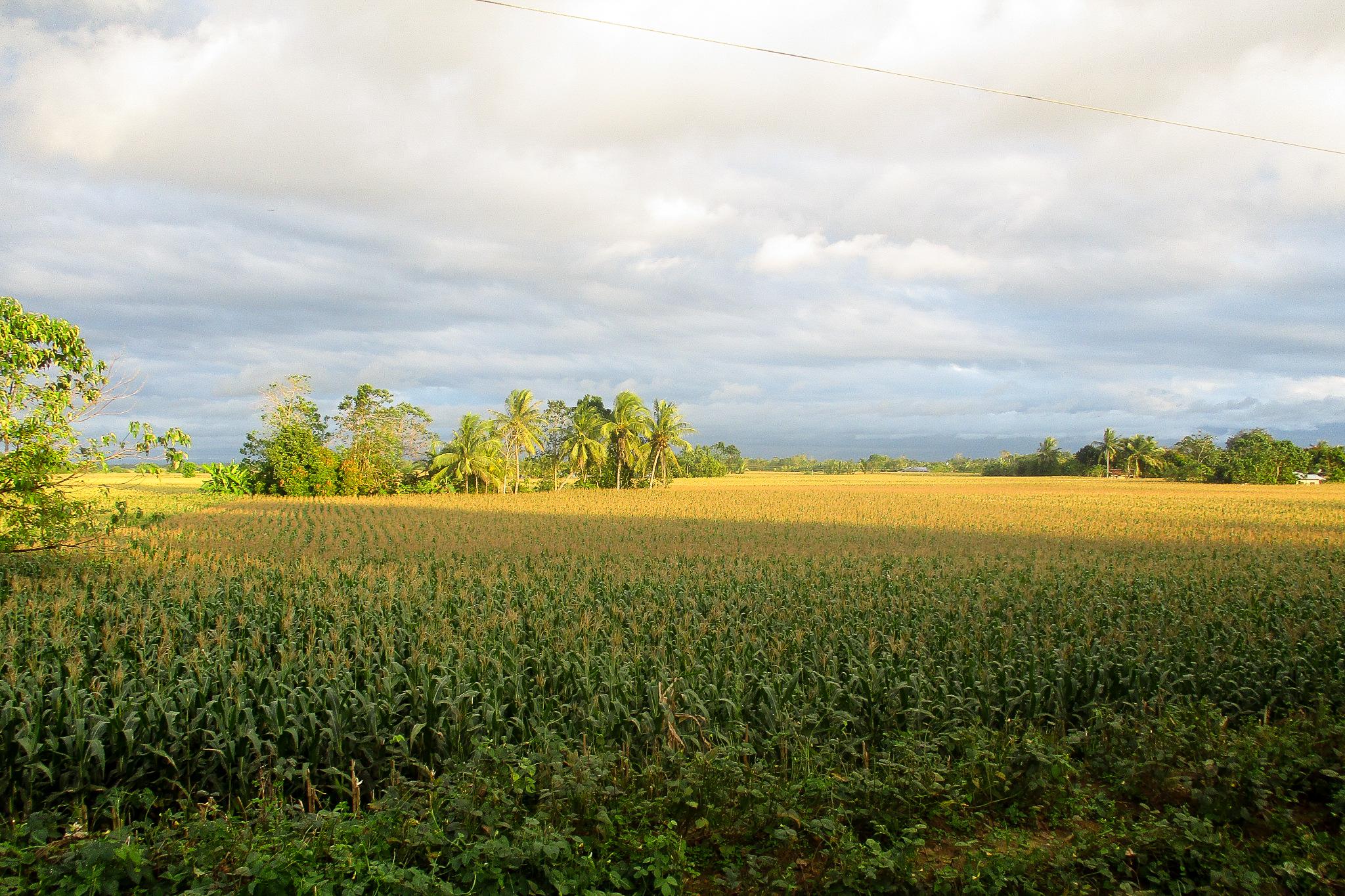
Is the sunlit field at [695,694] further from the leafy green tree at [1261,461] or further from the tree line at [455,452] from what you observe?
the leafy green tree at [1261,461]

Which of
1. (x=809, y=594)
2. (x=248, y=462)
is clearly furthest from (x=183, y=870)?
(x=248, y=462)

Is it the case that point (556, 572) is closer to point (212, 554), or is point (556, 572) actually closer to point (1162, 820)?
point (212, 554)

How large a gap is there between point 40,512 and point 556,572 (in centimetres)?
752

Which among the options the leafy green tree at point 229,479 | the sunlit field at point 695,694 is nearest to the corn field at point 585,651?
the sunlit field at point 695,694

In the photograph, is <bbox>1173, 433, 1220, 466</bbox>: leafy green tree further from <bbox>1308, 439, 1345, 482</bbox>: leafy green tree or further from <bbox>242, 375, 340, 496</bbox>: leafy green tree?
<bbox>242, 375, 340, 496</bbox>: leafy green tree

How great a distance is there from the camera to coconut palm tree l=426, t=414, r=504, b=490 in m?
45.1

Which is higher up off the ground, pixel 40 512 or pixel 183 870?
pixel 40 512

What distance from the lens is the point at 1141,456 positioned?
90750mm

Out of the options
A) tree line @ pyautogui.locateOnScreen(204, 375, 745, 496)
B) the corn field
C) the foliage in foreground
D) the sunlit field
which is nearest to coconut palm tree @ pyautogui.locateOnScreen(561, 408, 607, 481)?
tree line @ pyautogui.locateOnScreen(204, 375, 745, 496)

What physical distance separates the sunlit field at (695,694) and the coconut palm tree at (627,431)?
34736 millimetres

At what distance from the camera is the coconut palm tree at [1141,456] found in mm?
89062

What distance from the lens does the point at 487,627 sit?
8.19 metres

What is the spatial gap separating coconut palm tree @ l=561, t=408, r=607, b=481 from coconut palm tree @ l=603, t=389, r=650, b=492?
2.69ft

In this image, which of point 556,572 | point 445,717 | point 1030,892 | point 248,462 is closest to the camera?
point 1030,892
